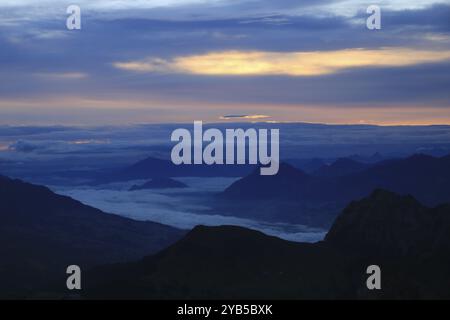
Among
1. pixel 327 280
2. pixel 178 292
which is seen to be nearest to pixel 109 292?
pixel 178 292
